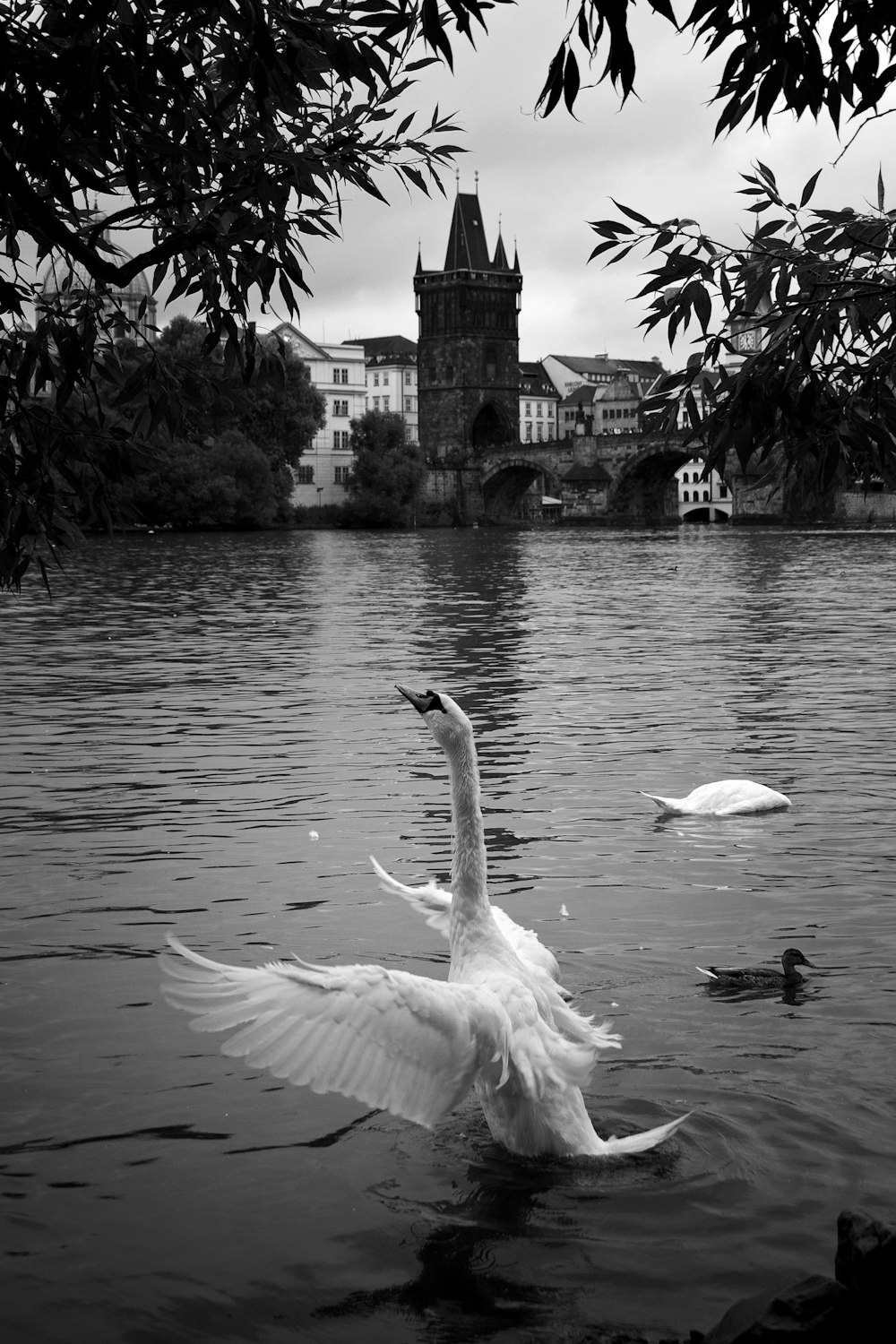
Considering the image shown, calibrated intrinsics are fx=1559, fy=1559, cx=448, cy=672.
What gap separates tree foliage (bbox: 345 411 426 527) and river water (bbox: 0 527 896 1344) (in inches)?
3866

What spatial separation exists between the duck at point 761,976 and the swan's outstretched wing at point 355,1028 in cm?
269

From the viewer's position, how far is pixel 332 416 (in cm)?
14800

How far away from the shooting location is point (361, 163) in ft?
19.2

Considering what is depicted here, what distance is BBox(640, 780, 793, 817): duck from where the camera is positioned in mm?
11664

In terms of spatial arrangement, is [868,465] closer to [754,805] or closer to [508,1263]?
[508,1263]

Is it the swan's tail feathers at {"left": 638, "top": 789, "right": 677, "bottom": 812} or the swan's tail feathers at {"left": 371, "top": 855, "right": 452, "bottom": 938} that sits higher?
the swan's tail feathers at {"left": 371, "top": 855, "right": 452, "bottom": 938}

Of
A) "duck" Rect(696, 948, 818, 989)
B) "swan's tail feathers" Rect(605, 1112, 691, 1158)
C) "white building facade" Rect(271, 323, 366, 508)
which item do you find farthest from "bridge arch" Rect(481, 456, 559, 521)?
"swan's tail feathers" Rect(605, 1112, 691, 1158)

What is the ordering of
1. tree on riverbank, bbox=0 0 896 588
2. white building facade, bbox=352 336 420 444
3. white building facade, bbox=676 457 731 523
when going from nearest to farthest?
tree on riverbank, bbox=0 0 896 588 < white building facade, bbox=676 457 731 523 < white building facade, bbox=352 336 420 444

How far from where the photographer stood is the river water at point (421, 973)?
16.5 feet

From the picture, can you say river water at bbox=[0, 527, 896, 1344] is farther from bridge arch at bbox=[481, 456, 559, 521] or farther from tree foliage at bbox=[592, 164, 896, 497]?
bridge arch at bbox=[481, 456, 559, 521]

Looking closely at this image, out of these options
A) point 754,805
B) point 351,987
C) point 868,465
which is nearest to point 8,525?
point 351,987

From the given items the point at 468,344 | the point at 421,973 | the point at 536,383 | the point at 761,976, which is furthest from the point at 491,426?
the point at 761,976

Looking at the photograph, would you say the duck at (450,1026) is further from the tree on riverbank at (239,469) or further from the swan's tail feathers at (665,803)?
the tree on riverbank at (239,469)

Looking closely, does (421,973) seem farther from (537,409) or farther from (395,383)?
(537,409)
